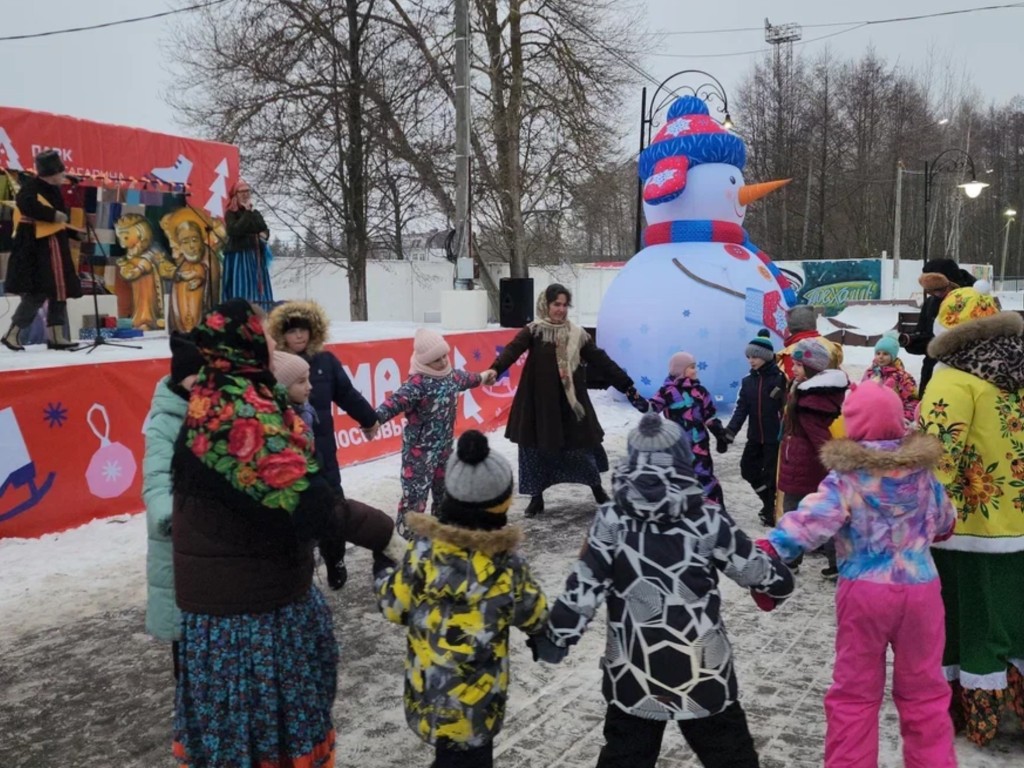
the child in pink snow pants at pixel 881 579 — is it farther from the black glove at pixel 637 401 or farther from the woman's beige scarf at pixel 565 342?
the woman's beige scarf at pixel 565 342

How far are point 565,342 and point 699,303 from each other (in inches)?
188

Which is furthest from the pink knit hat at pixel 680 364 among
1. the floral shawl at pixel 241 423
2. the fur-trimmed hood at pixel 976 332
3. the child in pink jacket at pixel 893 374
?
the floral shawl at pixel 241 423

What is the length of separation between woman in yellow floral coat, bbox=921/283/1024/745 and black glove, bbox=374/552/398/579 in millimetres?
2058

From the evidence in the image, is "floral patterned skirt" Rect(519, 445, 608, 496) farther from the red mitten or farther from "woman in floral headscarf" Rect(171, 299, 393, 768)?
"woman in floral headscarf" Rect(171, 299, 393, 768)

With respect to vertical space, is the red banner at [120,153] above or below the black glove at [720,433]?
above

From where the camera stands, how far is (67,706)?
12.6 feet

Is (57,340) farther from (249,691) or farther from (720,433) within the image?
(249,691)

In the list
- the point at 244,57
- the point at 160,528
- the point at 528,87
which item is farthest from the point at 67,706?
the point at 528,87

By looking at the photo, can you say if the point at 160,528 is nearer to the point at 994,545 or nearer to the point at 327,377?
the point at 327,377

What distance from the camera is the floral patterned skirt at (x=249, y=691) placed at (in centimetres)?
241

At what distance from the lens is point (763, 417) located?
6758 mm

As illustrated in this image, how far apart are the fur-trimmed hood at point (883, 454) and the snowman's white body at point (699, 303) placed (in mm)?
8378

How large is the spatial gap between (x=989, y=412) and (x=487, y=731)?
220cm

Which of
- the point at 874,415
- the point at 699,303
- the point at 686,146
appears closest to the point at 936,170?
the point at 686,146
